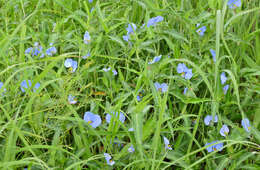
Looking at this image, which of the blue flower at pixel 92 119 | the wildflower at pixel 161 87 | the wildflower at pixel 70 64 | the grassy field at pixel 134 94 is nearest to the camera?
the grassy field at pixel 134 94

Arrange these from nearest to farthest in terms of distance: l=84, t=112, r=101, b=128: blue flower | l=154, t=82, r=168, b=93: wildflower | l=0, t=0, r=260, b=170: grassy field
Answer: l=0, t=0, r=260, b=170: grassy field → l=84, t=112, r=101, b=128: blue flower → l=154, t=82, r=168, b=93: wildflower

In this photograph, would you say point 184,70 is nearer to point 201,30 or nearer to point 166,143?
point 201,30

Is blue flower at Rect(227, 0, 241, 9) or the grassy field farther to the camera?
blue flower at Rect(227, 0, 241, 9)

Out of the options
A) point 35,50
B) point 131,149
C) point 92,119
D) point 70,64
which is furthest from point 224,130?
point 35,50

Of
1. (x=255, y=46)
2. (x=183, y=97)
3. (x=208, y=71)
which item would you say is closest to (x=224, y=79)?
(x=208, y=71)

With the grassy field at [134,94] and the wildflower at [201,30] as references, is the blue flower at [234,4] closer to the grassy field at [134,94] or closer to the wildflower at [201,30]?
the grassy field at [134,94]

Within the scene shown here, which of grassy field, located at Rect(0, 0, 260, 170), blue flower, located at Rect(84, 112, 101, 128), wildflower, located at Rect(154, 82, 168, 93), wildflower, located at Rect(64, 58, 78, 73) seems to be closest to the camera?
grassy field, located at Rect(0, 0, 260, 170)

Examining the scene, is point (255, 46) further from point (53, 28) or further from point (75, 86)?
point (53, 28)

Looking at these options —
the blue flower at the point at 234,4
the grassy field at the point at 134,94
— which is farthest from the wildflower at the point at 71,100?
the blue flower at the point at 234,4

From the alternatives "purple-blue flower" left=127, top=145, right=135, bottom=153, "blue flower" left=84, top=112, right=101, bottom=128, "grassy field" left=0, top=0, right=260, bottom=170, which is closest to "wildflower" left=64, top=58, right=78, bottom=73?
"grassy field" left=0, top=0, right=260, bottom=170

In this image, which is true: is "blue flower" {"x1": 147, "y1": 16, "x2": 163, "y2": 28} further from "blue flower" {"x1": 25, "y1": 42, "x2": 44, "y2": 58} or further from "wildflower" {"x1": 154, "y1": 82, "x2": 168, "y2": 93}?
"blue flower" {"x1": 25, "y1": 42, "x2": 44, "y2": 58}
